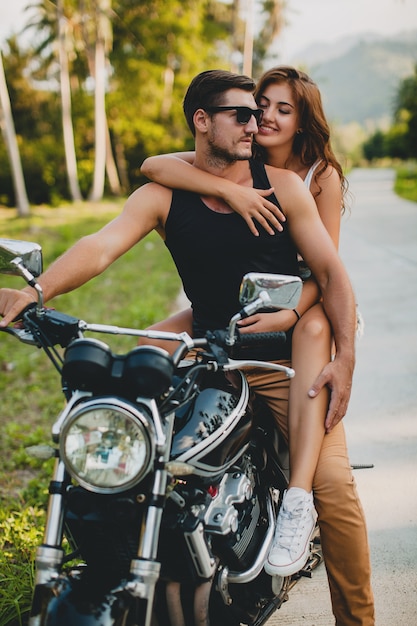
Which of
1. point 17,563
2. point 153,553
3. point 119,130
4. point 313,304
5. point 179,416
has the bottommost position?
point 17,563

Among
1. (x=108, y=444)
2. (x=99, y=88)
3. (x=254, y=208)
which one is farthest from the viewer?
(x=99, y=88)

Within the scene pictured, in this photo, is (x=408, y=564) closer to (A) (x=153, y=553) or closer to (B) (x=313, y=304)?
(B) (x=313, y=304)

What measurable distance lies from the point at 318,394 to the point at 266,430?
0.96 ft

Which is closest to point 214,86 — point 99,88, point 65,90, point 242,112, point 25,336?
point 242,112

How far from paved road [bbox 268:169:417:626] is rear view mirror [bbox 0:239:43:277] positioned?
174 cm

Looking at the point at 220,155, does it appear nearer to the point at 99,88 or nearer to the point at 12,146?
the point at 12,146

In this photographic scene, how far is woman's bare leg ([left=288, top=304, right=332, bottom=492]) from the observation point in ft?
6.91

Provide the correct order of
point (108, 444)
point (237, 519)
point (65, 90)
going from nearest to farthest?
point (108, 444)
point (237, 519)
point (65, 90)

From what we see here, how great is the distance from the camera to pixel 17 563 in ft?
9.21

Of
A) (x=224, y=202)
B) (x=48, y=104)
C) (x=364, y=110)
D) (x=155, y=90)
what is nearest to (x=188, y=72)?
(x=155, y=90)

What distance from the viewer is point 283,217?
231cm

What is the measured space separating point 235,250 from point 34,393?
337 centimetres

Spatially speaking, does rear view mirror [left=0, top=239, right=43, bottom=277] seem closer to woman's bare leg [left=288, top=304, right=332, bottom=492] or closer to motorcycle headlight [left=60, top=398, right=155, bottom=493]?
motorcycle headlight [left=60, top=398, right=155, bottom=493]

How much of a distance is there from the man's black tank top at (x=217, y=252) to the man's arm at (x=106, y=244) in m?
0.08
